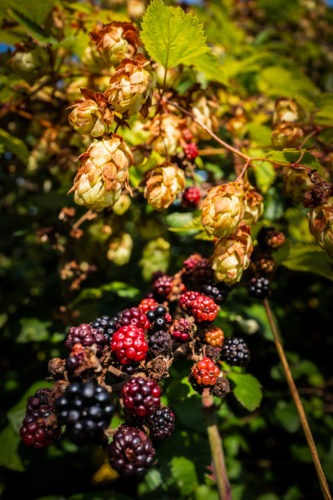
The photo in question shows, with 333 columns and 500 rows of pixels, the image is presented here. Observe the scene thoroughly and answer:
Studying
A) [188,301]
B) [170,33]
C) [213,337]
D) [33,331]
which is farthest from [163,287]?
[33,331]

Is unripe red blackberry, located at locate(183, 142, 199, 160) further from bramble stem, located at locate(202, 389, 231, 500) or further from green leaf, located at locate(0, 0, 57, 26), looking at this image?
bramble stem, located at locate(202, 389, 231, 500)

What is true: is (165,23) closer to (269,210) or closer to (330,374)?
(269,210)

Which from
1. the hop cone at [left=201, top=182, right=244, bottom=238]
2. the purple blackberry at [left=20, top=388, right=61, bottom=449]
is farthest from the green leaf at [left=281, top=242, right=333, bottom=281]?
the purple blackberry at [left=20, top=388, right=61, bottom=449]

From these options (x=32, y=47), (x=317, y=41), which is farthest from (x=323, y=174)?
(x=317, y=41)

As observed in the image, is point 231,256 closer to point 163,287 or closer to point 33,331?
point 163,287

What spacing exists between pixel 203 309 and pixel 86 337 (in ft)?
1.36

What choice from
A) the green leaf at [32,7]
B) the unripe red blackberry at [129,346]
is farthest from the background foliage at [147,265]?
the unripe red blackberry at [129,346]

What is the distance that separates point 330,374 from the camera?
3.00m

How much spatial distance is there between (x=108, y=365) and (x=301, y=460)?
87.3 inches

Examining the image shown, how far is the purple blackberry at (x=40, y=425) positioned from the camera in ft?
3.40

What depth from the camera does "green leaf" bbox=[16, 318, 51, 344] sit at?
6.96 feet

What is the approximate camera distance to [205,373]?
1243 mm

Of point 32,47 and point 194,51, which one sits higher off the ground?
point 194,51

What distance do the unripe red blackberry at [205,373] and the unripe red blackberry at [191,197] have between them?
0.73 meters
